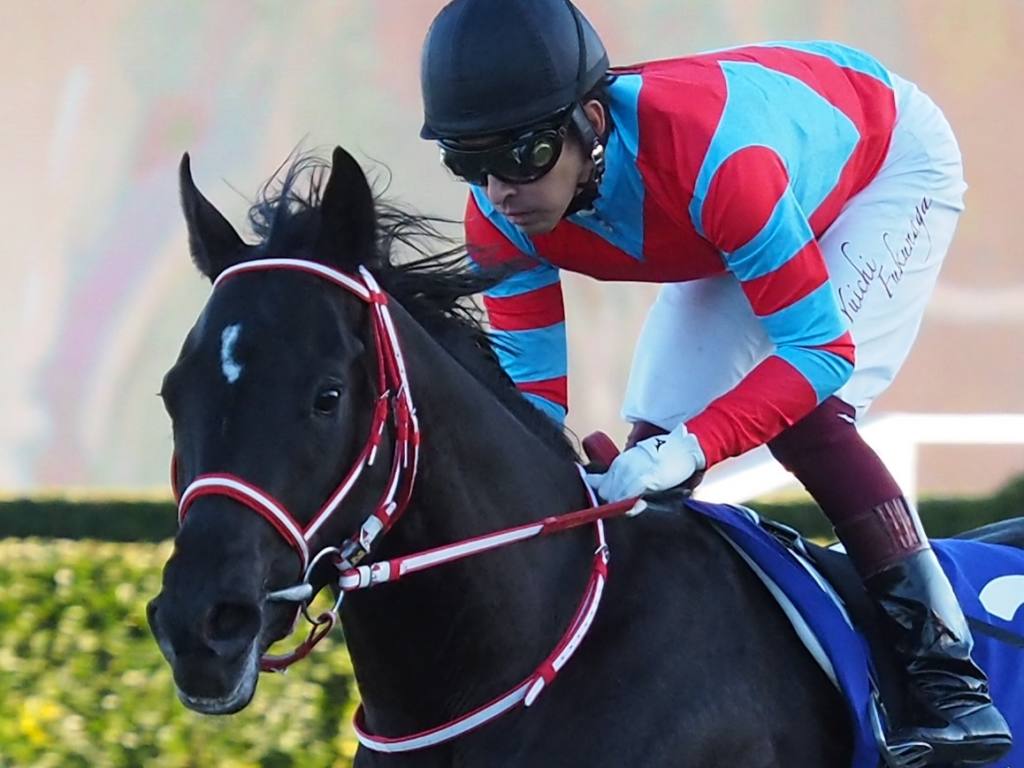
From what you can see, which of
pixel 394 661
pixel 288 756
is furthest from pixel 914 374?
pixel 394 661

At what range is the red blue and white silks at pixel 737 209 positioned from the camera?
2.75m

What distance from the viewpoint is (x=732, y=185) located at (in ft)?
9.02

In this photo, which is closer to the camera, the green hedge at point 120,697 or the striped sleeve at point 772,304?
the striped sleeve at point 772,304

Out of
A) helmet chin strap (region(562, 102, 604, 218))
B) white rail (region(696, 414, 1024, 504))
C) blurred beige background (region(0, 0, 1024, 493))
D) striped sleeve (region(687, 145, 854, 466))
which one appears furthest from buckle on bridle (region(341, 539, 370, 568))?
blurred beige background (region(0, 0, 1024, 493))

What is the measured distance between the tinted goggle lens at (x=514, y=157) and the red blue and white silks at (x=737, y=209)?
0.19 metres

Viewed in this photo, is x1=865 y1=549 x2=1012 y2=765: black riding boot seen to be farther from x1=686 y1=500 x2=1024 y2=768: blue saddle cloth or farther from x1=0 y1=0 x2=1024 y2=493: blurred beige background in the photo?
x1=0 y1=0 x2=1024 y2=493: blurred beige background

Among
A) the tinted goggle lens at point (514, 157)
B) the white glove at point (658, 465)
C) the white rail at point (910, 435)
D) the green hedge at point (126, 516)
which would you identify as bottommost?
the green hedge at point (126, 516)

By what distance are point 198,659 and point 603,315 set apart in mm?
7010

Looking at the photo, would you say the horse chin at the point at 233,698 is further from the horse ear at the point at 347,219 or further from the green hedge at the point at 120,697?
the green hedge at the point at 120,697

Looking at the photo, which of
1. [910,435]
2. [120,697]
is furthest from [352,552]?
[910,435]

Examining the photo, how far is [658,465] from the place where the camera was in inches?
106

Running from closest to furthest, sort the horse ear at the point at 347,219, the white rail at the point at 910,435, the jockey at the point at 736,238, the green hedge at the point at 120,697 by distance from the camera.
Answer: the horse ear at the point at 347,219 → the jockey at the point at 736,238 → the green hedge at the point at 120,697 → the white rail at the point at 910,435
